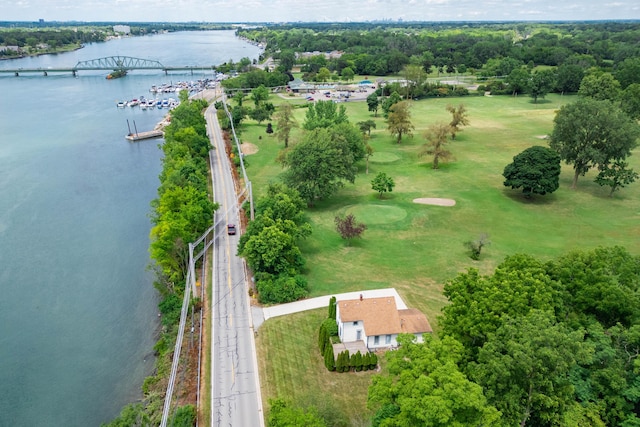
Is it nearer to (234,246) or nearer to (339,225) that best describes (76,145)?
(234,246)

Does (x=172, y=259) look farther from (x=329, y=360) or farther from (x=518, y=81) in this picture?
(x=518, y=81)

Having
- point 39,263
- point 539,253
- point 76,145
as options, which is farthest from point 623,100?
point 76,145

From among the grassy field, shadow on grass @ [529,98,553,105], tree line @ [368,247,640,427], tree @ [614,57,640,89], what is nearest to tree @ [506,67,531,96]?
shadow on grass @ [529,98,553,105]

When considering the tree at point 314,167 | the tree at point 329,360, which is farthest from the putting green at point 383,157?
the tree at point 329,360

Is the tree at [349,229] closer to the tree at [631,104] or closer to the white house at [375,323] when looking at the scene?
the white house at [375,323]

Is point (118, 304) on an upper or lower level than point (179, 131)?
lower

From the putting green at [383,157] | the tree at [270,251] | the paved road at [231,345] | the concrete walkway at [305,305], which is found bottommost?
the putting green at [383,157]

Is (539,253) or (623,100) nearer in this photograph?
(539,253)

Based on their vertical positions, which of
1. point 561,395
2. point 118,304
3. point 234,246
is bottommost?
point 118,304
